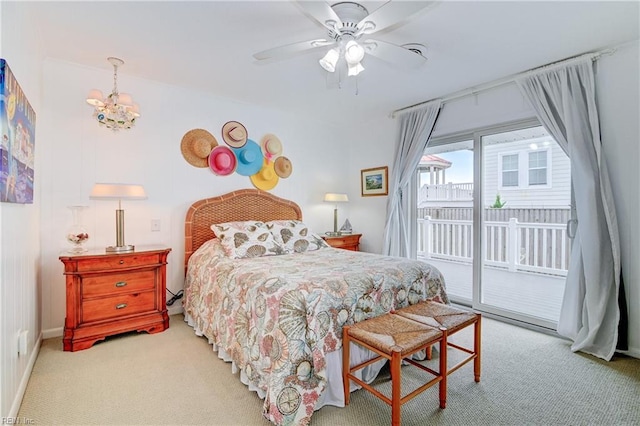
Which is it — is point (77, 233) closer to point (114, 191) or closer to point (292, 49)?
point (114, 191)

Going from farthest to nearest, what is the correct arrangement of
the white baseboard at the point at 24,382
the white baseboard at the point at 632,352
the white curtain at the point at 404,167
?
the white curtain at the point at 404,167
the white baseboard at the point at 632,352
the white baseboard at the point at 24,382

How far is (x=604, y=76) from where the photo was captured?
2629mm

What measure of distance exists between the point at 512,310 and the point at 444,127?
7.21ft

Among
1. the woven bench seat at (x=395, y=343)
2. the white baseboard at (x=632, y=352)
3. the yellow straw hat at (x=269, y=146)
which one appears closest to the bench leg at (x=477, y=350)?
the woven bench seat at (x=395, y=343)

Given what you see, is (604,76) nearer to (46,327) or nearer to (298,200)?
(298,200)

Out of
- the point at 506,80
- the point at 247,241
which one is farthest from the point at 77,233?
the point at 506,80

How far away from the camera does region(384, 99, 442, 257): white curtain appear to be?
3.92 m

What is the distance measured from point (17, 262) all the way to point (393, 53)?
2.71m

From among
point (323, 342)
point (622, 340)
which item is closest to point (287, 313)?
point (323, 342)

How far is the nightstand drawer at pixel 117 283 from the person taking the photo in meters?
2.63

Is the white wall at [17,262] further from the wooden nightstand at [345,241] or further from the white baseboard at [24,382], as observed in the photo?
the wooden nightstand at [345,241]

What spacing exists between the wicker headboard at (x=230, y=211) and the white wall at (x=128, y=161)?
0.35ft

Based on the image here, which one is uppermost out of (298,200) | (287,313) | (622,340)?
(298,200)

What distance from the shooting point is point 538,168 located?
3.34 metres
